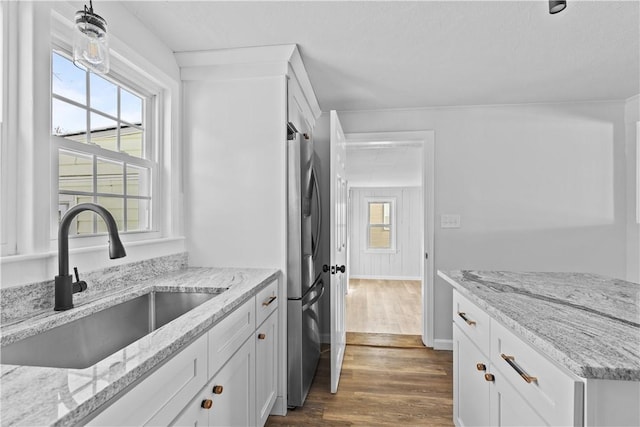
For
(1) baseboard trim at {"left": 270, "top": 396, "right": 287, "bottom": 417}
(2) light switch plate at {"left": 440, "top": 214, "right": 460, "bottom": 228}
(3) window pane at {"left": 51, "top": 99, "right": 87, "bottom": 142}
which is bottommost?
(1) baseboard trim at {"left": 270, "top": 396, "right": 287, "bottom": 417}

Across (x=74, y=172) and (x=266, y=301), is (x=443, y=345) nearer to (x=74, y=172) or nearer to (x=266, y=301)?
(x=266, y=301)

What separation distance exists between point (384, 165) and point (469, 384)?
3951mm

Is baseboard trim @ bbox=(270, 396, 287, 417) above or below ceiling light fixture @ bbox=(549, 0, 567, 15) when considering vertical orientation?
below

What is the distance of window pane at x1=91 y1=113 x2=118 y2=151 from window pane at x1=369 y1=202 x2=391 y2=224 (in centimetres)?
613

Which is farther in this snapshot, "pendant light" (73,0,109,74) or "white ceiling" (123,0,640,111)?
"white ceiling" (123,0,640,111)

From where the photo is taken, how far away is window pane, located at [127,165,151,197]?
198cm

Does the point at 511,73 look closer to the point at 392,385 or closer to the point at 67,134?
the point at 392,385

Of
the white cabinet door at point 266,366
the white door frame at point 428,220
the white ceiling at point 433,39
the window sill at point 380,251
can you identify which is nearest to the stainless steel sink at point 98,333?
the white cabinet door at point 266,366

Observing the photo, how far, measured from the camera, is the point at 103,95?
178 centimetres

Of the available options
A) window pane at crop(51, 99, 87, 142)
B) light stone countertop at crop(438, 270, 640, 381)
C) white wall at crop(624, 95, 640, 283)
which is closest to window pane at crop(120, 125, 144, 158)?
window pane at crop(51, 99, 87, 142)

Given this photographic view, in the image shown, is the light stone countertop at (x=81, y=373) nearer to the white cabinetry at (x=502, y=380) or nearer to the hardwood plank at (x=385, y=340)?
the white cabinetry at (x=502, y=380)

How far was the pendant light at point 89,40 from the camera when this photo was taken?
3.61ft

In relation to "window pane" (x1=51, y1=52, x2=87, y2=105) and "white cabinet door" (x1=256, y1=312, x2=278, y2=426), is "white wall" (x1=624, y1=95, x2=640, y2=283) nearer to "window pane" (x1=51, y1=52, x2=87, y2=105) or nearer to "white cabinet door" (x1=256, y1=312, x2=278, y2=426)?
"white cabinet door" (x1=256, y1=312, x2=278, y2=426)

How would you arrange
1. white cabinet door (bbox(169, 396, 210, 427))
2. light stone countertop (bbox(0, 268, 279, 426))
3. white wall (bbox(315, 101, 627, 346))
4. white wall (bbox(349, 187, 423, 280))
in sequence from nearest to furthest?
light stone countertop (bbox(0, 268, 279, 426)), white cabinet door (bbox(169, 396, 210, 427)), white wall (bbox(315, 101, 627, 346)), white wall (bbox(349, 187, 423, 280))
